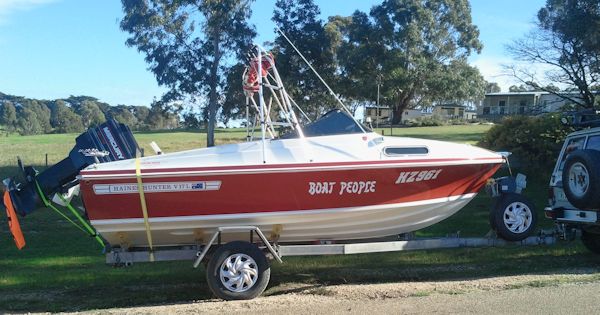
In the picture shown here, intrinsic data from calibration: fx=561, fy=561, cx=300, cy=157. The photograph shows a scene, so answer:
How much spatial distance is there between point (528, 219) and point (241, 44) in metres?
17.0

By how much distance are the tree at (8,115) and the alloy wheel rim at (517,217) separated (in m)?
63.0

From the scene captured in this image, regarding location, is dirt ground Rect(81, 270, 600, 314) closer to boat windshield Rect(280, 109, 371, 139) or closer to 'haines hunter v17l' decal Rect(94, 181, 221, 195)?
'haines hunter v17l' decal Rect(94, 181, 221, 195)

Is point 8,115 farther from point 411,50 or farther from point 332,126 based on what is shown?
point 332,126

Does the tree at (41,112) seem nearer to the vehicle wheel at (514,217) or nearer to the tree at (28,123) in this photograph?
the tree at (28,123)

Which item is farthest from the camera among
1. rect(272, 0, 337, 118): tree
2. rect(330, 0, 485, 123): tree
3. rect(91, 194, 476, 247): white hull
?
rect(330, 0, 485, 123): tree

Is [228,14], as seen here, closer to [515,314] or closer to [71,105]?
[515,314]

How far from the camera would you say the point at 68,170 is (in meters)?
6.82

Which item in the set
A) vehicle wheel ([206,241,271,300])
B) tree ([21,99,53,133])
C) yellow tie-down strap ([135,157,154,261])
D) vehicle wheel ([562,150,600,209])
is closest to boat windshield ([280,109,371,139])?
vehicle wheel ([206,241,271,300])

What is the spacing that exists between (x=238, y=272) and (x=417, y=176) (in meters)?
2.36

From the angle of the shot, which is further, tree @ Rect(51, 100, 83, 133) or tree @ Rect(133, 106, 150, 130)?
tree @ Rect(133, 106, 150, 130)

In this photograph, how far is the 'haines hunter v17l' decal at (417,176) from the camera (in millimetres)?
6600

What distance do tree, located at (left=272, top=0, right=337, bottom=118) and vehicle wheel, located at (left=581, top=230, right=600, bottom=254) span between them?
1311 centimetres

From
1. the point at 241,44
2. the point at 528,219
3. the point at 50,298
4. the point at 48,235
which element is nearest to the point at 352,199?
the point at 528,219

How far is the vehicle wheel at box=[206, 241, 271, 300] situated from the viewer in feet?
20.3
